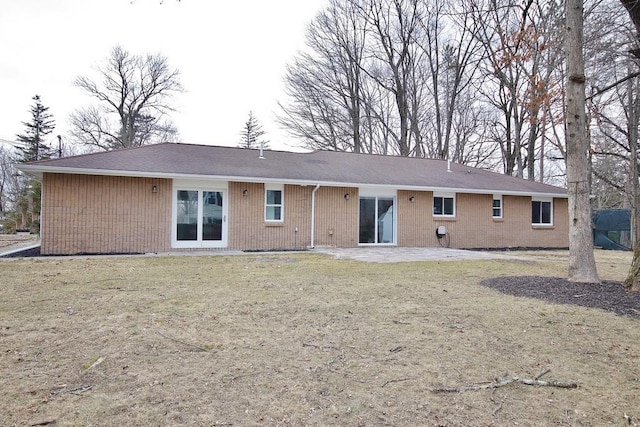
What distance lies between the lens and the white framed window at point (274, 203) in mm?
12797

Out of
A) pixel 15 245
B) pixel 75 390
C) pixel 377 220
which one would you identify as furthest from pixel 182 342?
pixel 15 245

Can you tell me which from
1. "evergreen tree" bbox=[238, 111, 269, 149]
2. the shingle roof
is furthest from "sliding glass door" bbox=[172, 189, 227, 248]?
"evergreen tree" bbox=[238, 111, 269, 149]

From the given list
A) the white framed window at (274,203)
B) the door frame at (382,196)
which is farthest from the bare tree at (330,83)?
the white framed window at (274,203)

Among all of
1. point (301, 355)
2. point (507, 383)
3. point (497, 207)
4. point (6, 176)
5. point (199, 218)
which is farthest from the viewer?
point (6, 176)

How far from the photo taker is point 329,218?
13.5m

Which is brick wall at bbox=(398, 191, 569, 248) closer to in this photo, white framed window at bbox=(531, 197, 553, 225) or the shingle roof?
white framed window at bbox=(531, 197, 553, 225)

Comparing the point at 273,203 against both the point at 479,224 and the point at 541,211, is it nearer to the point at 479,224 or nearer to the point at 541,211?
the point at 479,224

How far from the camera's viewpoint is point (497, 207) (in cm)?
1595

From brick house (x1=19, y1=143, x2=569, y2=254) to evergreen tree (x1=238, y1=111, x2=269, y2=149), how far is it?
24495 millimetres

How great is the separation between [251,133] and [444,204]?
93.9ft

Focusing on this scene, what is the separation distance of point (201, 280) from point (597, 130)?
22.1 meters

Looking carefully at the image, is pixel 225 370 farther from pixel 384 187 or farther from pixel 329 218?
pixel 384 187

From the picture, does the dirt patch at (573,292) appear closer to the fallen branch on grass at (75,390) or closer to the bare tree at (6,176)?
the fallen branch on grass at (75,390)

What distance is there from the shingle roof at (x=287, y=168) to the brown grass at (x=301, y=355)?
5.34m
